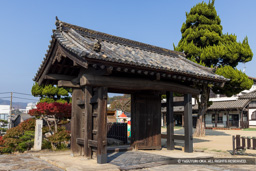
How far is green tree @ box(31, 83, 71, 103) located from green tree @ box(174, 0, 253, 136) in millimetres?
19175

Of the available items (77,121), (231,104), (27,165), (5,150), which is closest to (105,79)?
(77,121)

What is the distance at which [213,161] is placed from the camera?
8305 mm

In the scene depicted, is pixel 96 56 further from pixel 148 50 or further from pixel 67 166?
pixel 148 50

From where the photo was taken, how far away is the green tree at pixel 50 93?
32612mm

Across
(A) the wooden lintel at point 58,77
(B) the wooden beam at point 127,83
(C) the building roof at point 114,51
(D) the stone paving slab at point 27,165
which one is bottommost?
(D) the stone paving slab at point 27,165

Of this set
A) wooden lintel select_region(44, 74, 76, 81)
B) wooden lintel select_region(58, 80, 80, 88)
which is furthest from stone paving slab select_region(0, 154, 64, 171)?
wooden lintel select_region(44, 74, 76, 81)

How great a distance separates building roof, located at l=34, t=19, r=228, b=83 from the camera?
7.05 meters

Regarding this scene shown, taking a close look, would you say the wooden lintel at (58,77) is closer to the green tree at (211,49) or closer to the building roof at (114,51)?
the building roof at (114,51)

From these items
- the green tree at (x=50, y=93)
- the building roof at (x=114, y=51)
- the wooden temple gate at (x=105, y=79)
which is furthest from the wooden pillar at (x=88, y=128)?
the green tree at (x=50, y=93)

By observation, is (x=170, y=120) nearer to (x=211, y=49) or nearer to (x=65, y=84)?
(x=65, y=84)

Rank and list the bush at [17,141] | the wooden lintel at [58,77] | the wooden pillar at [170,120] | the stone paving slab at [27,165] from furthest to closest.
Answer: the bush at [17,141] < the wooden pillar at [170,120] < the wooden lintel at [58,77] < the stone paving slab at [27,165]

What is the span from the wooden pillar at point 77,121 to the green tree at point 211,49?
39.3 ft

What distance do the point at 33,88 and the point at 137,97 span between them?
88.7ft

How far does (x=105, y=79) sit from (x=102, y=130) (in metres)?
1.67
